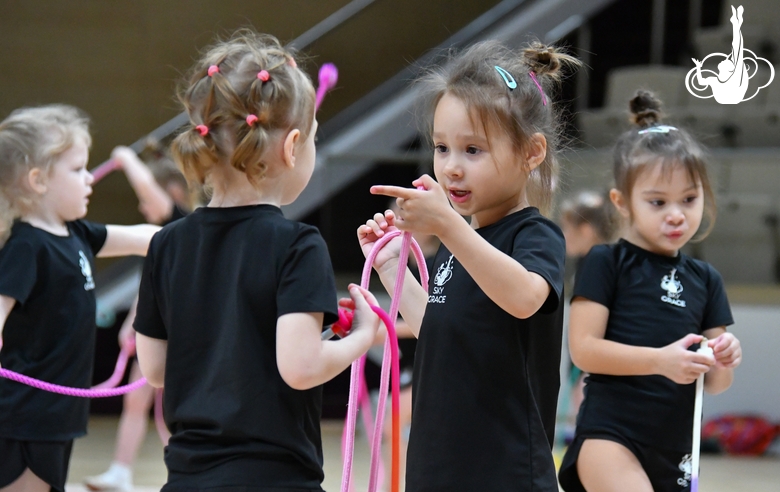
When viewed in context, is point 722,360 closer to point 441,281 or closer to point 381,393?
point 441,281

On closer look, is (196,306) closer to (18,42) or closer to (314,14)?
(314,14)

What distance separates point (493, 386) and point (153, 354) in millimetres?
547

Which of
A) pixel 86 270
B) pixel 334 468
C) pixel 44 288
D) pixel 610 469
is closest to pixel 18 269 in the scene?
pixel 44 288

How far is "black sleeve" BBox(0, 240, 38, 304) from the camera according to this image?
6.84ft

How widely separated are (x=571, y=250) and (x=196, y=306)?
3.34 metres

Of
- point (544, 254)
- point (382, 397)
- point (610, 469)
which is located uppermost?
point (544, 254)

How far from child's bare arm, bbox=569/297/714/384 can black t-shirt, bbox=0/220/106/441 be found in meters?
1.16

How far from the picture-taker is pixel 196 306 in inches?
54.7

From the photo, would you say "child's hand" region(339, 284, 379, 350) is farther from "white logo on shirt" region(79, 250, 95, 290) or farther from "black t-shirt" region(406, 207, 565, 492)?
"white logo on shirt" region(79, 250, 95, 290)

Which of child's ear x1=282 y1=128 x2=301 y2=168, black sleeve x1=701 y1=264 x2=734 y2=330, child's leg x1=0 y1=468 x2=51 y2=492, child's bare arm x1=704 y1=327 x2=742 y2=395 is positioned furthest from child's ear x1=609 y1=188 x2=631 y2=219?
child's leg x1=0 y1=468 x2=51 y2=492

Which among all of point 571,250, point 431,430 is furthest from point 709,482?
point 431,430

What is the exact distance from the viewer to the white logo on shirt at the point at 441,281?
162 cm

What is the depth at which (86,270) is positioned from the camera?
2279mm

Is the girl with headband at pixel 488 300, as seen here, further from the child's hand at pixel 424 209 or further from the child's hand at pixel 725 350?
the child's hand at pixel 725 350
